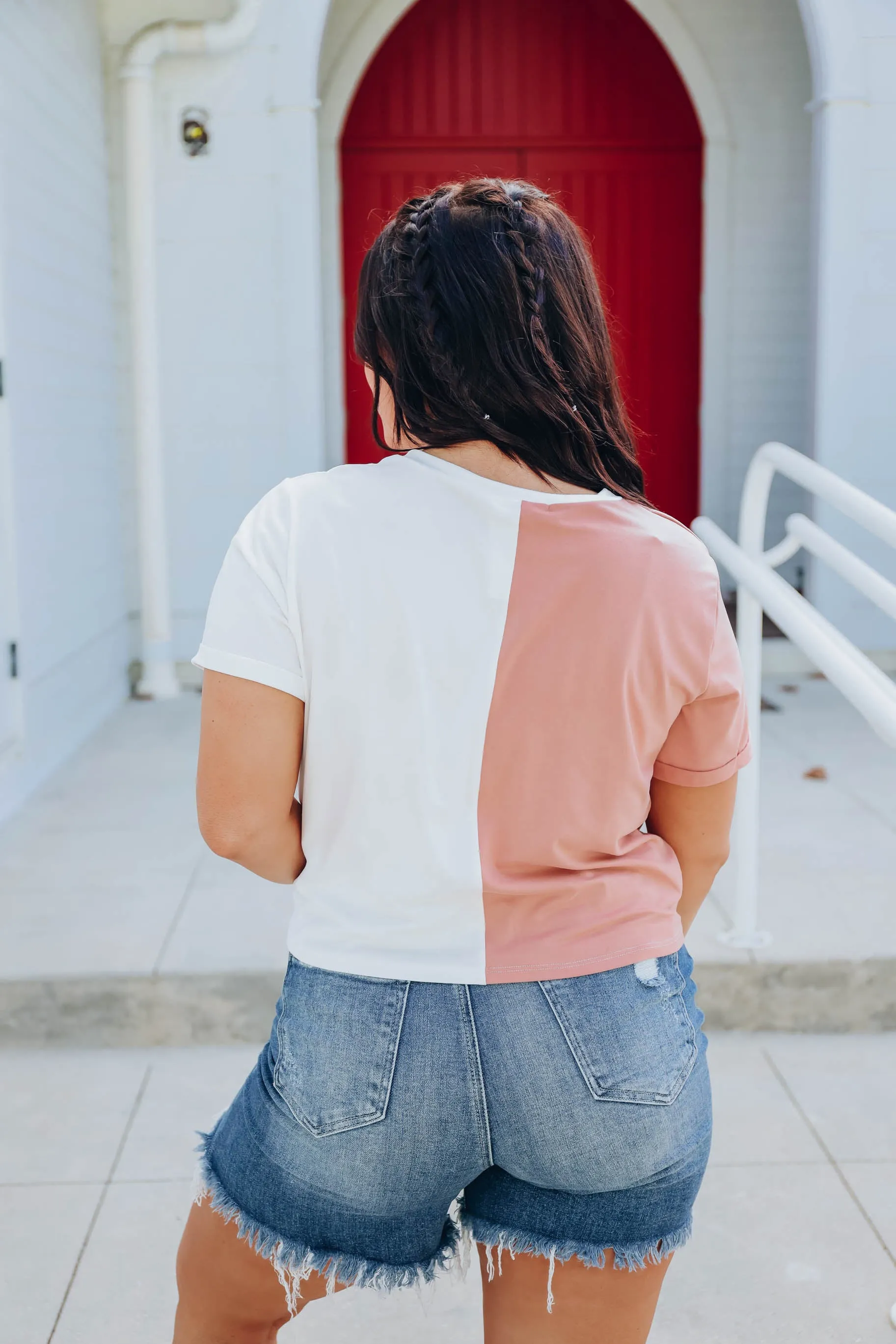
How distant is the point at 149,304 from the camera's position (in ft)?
17.2

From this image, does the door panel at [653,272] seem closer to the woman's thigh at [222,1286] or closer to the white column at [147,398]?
the white column at [147,398]

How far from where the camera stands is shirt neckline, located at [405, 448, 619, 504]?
93cm

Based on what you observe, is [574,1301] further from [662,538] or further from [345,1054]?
[662,538]

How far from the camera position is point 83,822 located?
358 centimetres

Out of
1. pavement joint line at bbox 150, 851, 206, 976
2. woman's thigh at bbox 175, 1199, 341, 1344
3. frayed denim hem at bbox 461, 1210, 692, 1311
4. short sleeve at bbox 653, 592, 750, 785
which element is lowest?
pavement joint line at bbox 150, 851, 206, 976

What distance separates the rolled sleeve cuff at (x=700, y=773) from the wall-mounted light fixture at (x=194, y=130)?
4.81 metres

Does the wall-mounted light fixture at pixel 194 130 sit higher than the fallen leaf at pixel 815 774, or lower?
higher

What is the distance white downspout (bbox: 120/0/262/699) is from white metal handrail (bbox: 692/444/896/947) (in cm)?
311

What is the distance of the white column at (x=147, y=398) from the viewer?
16.9 ft

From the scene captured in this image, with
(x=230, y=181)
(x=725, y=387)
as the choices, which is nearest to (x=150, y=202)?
(x=230, y=181)

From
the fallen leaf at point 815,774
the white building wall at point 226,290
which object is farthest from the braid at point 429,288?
the white building wall at point 226,290

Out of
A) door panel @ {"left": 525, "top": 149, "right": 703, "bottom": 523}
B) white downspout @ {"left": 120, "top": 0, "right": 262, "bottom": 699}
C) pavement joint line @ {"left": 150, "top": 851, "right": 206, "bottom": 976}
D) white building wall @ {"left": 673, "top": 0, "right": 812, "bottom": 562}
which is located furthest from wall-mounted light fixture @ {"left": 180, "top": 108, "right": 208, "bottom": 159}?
pavement joint line @ {"left": 150, "top": 851, "right": 206, "bottom": 976}

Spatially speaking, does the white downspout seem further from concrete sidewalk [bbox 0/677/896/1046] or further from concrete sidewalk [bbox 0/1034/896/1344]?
concrete sidewalk [bbox 0/1034/896/1344]

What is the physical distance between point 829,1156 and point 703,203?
4939mm
